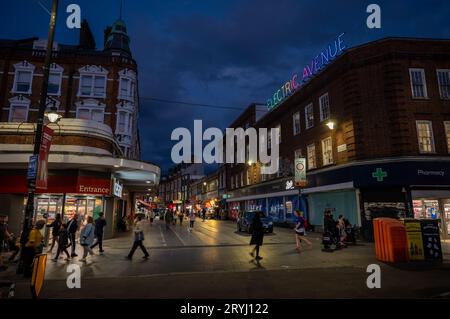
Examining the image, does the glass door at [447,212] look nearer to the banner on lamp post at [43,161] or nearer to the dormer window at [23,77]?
the banner on lamp post at [43,161]

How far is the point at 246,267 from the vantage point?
10.4 metres

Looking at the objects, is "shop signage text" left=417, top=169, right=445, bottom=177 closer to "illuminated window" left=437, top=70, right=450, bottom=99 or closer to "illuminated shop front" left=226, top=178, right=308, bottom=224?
"illuminated window" left=437, top=70, right=450, bottom=99

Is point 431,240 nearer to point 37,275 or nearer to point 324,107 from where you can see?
point 37,275

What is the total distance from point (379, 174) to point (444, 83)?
7.80 m

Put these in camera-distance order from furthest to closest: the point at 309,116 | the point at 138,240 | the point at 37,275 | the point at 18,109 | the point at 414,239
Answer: the point at 18,109 < the point at 309,116 < the point at 138,240 < the point at 414,239 < the point at 37,275

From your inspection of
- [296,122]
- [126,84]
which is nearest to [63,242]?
[296,122]

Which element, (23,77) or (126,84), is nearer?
(23,77)

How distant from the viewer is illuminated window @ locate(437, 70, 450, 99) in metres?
19.9

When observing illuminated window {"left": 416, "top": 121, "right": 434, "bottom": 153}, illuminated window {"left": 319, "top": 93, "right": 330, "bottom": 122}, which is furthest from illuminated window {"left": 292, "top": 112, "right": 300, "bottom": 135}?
illuminated window {"left": 416, "top": 121, "right": 434, "bottom": 153}

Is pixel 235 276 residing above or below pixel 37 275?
below

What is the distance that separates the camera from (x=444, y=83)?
20094 millimetres
